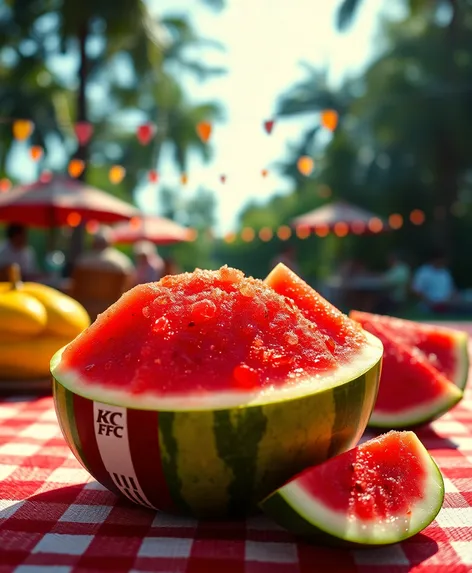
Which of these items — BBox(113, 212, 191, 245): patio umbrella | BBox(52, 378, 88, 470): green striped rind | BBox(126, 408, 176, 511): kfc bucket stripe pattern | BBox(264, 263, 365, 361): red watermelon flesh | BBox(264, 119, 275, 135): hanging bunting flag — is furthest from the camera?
BBox(113, 212, 191, 245): patio umbrella

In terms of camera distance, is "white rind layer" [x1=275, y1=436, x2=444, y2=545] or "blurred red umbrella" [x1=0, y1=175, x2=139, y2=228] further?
"blurred red umbrella" [x1=0, y1=175, x2=139, y2=228]

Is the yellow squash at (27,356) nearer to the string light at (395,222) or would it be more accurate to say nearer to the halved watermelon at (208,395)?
the halved watermelon at (208,395)

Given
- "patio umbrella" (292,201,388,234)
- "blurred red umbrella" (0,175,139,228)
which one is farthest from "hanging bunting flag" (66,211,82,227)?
"patio umbrella" (292,201,388,234)

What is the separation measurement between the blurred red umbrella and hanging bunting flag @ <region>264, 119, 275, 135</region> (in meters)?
3.17

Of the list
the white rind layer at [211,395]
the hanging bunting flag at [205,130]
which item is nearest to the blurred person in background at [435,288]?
the hanging bunting flag at [205,130]

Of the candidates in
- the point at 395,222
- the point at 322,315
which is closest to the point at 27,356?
the point at 322,315

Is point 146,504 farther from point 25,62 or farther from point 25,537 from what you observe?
point 25,62

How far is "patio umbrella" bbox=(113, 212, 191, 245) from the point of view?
1497 centimetres

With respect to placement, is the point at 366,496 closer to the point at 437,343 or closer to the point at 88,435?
the point at 88,435

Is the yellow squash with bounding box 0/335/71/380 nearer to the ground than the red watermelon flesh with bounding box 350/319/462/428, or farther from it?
nearer to the ground

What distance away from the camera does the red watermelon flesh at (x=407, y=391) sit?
2322 mm

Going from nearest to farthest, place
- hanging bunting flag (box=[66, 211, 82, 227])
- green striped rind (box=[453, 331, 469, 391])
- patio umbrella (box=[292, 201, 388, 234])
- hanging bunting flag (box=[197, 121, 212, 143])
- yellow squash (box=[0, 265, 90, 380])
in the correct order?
1. green striped rind (box=[453, 331, 469, 391])
2. yellow squash (box=[0, 265, 90, 380])
3. hanging bunting flag (box=[197, 121, 212, 143])
4. hanging bunting flag (box=[66, 211, 82, 227])
5. patio umbrella (box=[292, 201, 388, 234])

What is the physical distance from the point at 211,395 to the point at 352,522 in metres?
0.40

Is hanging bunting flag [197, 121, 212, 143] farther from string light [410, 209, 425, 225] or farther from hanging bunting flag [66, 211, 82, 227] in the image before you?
string light [410, 209, 425, 225]
